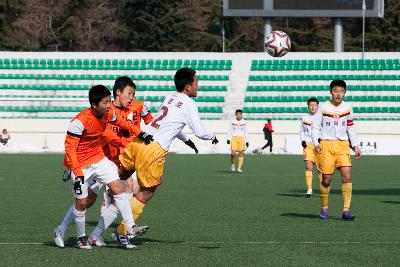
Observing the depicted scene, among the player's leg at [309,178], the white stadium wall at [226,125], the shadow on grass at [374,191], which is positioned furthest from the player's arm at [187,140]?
the white stadium wall at [226,125]

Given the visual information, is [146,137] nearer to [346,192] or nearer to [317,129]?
[346,192]

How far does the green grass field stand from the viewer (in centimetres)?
998

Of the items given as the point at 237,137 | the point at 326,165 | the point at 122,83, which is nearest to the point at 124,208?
the point at 122,83

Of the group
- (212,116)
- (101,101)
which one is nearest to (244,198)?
(101,101)

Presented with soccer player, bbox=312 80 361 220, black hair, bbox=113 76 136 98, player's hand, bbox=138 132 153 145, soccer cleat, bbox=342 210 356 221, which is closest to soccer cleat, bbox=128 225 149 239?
player's hand, bbox=138 132 153 145

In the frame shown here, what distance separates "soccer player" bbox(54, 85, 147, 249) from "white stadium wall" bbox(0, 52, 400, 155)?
31.9 m

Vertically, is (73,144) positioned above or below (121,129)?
below

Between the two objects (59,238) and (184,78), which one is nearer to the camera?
(59,238)

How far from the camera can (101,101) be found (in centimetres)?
1050

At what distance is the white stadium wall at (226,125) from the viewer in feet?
141

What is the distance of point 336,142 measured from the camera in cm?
1460

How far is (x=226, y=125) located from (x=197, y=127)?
34984 mm

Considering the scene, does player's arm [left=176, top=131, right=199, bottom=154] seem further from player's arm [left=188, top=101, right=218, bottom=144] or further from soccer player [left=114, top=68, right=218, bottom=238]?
player's arm [left=188, top=101, right=218, bottom=144]

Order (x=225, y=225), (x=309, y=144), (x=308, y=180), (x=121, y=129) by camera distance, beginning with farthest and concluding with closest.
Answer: (x=309, y=144)
(x=308, y=180)
(x=225, y=225)
(x=121, y=129)
